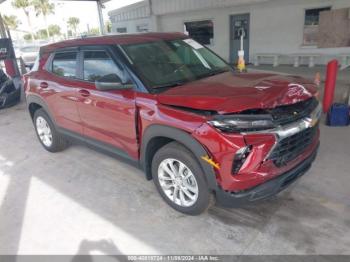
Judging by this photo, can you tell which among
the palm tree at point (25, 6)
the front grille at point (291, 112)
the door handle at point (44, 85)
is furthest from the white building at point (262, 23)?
the palm tree at point (25, 6)

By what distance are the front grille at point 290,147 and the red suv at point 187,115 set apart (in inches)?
0.4

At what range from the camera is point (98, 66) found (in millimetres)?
3477

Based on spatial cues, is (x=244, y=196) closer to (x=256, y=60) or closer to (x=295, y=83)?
(x=295, y=83)

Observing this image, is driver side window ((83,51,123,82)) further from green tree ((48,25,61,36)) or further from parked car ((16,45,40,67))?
green tree ((48,25,61,36))

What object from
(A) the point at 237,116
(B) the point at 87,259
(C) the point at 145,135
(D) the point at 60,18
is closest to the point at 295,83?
(A) the point at 237,116

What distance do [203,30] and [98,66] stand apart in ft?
40.1

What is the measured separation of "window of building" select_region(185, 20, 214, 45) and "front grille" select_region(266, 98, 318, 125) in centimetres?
1239

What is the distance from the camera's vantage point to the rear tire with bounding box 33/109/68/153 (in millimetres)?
4645

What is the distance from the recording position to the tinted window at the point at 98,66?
325cm

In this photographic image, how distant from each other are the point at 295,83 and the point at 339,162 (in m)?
1.70

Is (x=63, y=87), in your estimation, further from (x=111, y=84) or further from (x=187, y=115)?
(x=187, y=115)

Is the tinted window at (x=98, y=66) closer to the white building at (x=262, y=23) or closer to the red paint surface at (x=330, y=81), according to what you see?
the red paint surface at (x=330, y=81)

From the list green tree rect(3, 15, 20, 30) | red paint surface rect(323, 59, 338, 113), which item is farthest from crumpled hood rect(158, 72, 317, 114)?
green tree rect(3, 15, 20, 30)

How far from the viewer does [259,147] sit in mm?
2334
